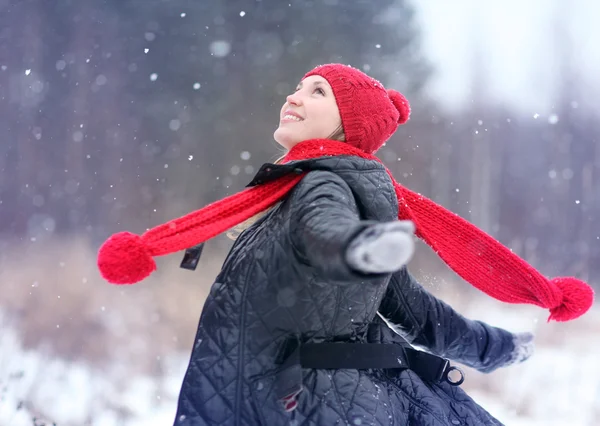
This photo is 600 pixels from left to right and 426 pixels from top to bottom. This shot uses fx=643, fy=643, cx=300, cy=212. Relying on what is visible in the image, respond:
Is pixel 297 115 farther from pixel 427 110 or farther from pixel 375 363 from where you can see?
pixel 427 110

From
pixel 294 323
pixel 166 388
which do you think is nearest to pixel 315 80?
pixel 294 323

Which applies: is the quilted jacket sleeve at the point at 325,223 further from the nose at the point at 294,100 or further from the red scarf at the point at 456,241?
the nose at the point at 294,100

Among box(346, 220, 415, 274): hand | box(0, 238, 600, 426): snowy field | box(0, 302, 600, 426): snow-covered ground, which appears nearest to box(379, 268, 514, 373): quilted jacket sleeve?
box(346, 220, 415, 274): hand

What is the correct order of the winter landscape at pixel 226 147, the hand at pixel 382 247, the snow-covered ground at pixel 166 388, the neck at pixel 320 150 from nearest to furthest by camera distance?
the hand at pixel 382 247 < the neck at pixel 320 150 < the snow-covered ground at pixel 166 388 < the winter landscape at pixel 226 147

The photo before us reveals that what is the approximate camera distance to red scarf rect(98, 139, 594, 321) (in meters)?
0.97

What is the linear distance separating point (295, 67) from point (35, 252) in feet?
4.62

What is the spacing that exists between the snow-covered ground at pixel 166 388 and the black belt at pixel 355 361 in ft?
5.52

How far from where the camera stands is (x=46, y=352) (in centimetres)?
269

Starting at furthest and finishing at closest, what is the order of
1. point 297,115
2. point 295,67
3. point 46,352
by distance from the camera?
point 295,67
point 46,352
point 297,115

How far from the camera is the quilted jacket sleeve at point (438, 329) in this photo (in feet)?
3.87

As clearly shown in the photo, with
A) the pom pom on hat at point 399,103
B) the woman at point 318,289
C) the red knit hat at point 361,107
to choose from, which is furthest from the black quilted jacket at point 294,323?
the pom pom on hat at point 399,103

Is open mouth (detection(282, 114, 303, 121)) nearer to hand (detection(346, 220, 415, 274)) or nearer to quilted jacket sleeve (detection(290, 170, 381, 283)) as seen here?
quilted jacket sleeve (detection(290, 170, 381, 283))

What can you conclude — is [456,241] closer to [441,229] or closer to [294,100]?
[441,229]

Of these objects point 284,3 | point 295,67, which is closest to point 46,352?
point 295,67
